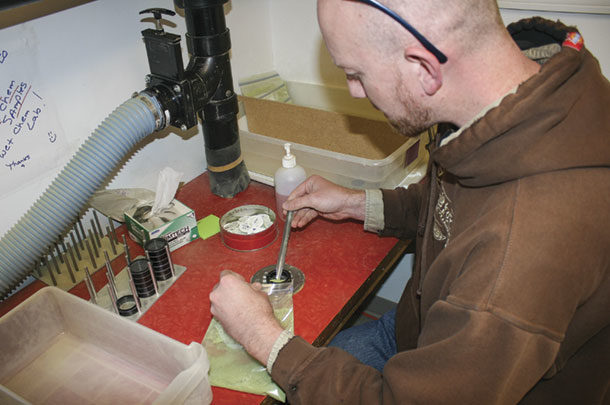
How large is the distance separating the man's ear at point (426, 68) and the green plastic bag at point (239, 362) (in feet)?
1.81

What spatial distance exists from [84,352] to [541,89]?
0.97m

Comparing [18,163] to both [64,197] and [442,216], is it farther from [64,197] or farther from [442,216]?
[442,216]

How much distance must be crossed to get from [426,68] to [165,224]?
739 mm

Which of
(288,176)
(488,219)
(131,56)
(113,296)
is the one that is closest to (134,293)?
(113,296)

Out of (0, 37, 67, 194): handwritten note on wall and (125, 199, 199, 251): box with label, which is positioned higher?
(0, 37, 67, 194): handwritten note on wall

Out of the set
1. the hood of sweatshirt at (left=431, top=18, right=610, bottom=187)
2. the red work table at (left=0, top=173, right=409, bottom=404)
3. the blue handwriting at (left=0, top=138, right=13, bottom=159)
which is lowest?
the red work table at (left=0, top=173, right=409, bottom=404)

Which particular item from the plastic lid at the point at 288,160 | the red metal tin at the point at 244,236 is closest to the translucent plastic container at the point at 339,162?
the plastic lid at the point at 288,160

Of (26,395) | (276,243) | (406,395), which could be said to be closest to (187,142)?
(276,243)

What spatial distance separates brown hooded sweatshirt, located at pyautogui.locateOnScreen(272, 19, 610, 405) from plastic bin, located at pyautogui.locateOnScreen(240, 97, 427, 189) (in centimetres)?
57

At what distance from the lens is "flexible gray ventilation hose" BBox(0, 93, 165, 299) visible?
3.44 feet

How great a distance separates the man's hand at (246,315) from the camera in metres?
0.94

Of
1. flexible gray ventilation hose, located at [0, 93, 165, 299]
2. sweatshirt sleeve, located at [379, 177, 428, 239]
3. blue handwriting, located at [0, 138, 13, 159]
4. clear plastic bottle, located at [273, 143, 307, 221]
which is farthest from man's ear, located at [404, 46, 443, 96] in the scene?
blue handwriting, located at [0, 138, 13, 159]

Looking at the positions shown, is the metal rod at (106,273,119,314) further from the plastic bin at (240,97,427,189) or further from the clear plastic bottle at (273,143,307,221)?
the plastic bin at (240,97,427,189)

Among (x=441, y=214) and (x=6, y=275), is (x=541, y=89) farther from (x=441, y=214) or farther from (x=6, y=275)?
(x=6, y=275)
